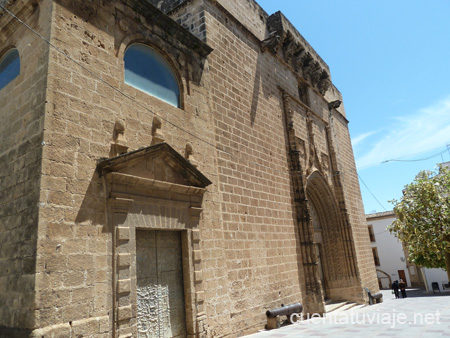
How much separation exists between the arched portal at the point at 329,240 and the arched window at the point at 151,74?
6773 millimetres

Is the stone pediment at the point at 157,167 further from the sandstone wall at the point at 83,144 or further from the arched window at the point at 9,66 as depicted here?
the arched window at the point at 9,66

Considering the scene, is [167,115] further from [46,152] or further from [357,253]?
[357,253]

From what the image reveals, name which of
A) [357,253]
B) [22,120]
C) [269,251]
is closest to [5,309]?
[22,120]

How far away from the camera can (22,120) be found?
14.3ft

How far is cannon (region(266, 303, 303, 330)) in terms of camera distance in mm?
6895

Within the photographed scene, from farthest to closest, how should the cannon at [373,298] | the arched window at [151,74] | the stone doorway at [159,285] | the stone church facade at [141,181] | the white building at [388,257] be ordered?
the white building at [388,257], the cannon at [373,298], the arched window at [151,74], the stone doorway at [159,285], the stone church facade at [141,181]

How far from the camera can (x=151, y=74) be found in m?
5.77

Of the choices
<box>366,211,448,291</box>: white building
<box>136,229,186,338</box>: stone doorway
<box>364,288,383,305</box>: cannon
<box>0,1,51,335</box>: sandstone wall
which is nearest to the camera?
<box>0,1,51,335</box>: sandstone wall

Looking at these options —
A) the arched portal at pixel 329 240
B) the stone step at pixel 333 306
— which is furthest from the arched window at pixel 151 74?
the stone step at pixel 333 306

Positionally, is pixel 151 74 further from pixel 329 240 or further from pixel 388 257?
pixel 388 257

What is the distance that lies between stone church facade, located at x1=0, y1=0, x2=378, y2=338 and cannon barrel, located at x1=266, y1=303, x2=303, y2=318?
21 centimetres

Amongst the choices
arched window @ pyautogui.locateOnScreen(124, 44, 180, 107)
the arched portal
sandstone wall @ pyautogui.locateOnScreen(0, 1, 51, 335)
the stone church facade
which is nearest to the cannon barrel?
the stone church facade

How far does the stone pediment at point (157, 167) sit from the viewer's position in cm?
452

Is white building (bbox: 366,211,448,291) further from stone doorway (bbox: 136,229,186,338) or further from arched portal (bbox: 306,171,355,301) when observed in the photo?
stone doorway (bbox: 136,229,186,338)
